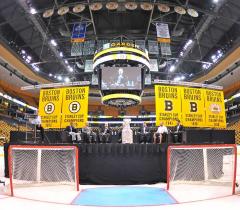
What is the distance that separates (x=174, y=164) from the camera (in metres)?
5.94

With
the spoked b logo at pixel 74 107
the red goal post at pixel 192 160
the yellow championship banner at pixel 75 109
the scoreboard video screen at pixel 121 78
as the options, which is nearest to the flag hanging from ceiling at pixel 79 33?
the scoreboard video screen at pixel 121 78

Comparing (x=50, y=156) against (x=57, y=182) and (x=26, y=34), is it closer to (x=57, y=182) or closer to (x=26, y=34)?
(x=57, y=182)

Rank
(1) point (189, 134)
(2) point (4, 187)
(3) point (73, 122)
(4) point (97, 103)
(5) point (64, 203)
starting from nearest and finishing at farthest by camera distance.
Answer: (5) point (64, 203) < (2) point (4, 187) < (3) point (73, 122) < (1) point (189, 134) < (4) point (97, 103)

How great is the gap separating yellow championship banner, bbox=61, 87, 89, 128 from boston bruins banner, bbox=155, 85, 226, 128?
10.9 feet

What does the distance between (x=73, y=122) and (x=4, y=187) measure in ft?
20.8

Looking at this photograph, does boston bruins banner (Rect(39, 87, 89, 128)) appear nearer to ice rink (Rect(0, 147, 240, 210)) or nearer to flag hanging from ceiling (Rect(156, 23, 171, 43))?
ice rink (Rect(0, 147, 240, 210))

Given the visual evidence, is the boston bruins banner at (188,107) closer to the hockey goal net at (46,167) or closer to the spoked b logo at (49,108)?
the spoked b logo at (49,108)

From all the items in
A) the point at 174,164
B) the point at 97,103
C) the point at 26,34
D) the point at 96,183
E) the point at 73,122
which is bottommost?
the point at 96,183

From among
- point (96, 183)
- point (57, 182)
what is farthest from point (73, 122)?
point (57, 182)

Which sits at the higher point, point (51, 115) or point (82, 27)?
point (82, 27)

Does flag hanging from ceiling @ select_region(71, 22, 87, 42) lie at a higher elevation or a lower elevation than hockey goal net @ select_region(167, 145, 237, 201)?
higher

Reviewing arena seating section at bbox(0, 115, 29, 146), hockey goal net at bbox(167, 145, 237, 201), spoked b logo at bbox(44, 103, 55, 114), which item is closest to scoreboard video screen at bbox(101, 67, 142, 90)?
spoked b logo at bbox(44, 103, 55, 114)

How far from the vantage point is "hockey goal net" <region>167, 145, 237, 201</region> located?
5.79 metres

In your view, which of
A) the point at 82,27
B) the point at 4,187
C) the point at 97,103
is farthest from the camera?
the point at 97,103
